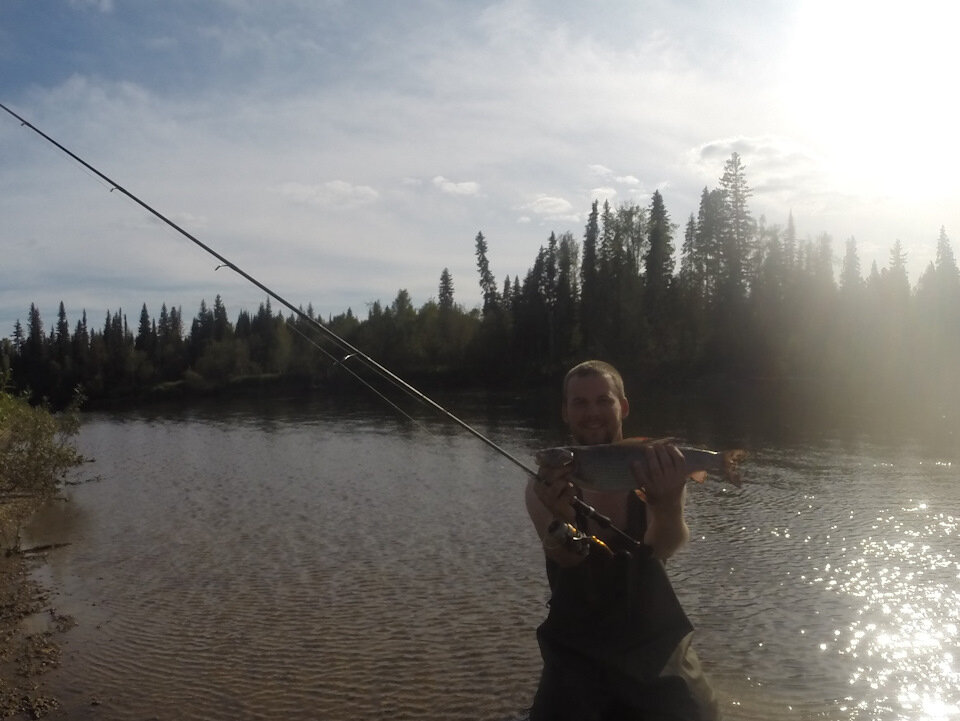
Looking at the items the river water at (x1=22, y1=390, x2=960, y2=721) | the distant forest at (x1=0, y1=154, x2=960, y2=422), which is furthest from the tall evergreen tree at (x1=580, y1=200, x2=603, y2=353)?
the river water at (x1=22, y1=390, x2=960, y2=721)

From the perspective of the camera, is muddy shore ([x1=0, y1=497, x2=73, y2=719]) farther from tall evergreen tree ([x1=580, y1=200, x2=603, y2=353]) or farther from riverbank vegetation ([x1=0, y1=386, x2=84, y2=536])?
tall evergreen tree ([x1=580, y1=200, x2=603, y2=353])

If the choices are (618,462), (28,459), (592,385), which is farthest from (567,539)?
(28,459)

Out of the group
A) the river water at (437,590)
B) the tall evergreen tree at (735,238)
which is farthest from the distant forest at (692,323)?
the river water at (437,590)

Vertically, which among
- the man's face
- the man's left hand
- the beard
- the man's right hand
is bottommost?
the man's right hand

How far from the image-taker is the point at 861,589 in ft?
47.4

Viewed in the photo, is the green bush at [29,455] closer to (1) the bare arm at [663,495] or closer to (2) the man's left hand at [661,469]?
(1) the bare arm at [663,495]

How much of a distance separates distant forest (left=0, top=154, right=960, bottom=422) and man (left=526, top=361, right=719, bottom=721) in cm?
4819

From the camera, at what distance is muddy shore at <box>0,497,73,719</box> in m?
9.84

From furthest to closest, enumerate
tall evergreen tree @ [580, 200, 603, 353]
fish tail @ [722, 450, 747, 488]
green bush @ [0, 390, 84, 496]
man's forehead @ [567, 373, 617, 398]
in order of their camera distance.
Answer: tall evergreen tree @ [580, 200, 603, 353], green bush @ [0, 390, 84, 496], man's forehead @ [567, 373, 617, 398], fish tail @ [722, 450, 747, 488]

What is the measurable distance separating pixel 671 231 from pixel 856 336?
22.0 meters

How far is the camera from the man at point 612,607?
182 inches

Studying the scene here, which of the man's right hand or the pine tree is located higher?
the pine tree

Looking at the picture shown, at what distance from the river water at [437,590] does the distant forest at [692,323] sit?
30371 mm

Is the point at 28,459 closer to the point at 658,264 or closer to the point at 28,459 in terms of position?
the point at 28,459
